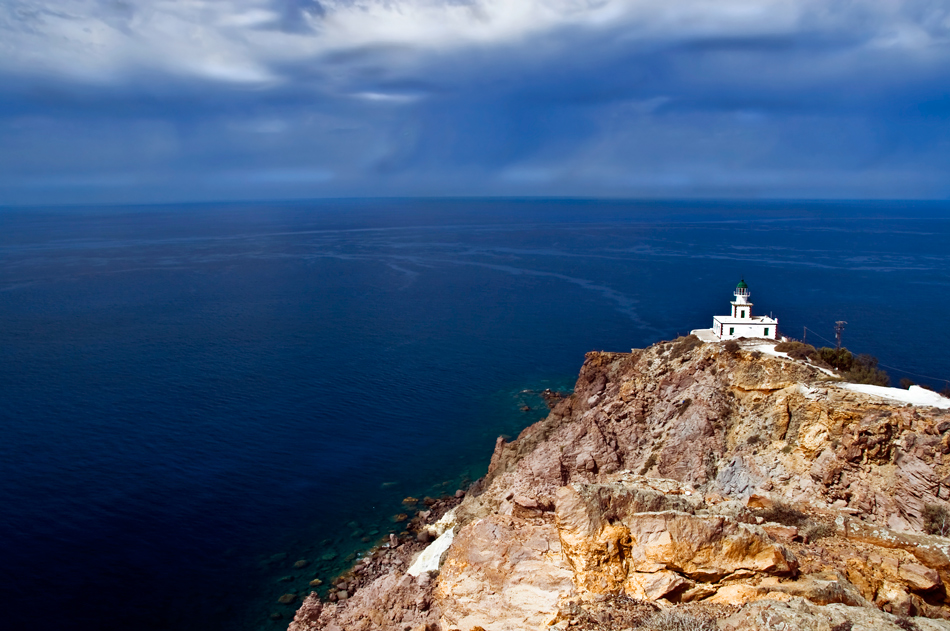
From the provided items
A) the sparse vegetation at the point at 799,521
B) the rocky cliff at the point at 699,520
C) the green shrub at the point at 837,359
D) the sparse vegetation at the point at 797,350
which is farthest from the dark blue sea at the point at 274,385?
the green shrub at the point at 837,359

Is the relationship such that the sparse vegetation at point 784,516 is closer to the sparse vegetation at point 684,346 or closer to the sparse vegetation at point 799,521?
the sparse vegetation at point 799,521

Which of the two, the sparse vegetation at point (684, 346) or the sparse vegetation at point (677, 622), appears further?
the sparse vegetation at point (684, 346)

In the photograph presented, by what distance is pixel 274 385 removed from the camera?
6262cm

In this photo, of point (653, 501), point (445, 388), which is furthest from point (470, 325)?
point (653, 501)

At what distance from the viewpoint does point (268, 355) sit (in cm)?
7181

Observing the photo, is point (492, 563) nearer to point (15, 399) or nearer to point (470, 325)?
point (15, 399)

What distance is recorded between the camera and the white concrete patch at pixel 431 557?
30172 mm

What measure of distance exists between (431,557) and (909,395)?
23.3 m

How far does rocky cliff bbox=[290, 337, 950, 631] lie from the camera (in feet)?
54.3

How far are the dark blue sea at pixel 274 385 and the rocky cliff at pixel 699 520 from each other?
24.3ft

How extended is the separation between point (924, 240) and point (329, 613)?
8252 inches

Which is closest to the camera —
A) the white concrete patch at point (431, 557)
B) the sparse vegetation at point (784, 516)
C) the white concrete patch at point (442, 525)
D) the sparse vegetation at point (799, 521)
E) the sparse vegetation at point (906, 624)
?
the sparse vegetation at point (906, 624)

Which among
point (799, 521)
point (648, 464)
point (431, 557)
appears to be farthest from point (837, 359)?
point (431, 557)

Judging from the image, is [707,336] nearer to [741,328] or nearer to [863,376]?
[741,328]
